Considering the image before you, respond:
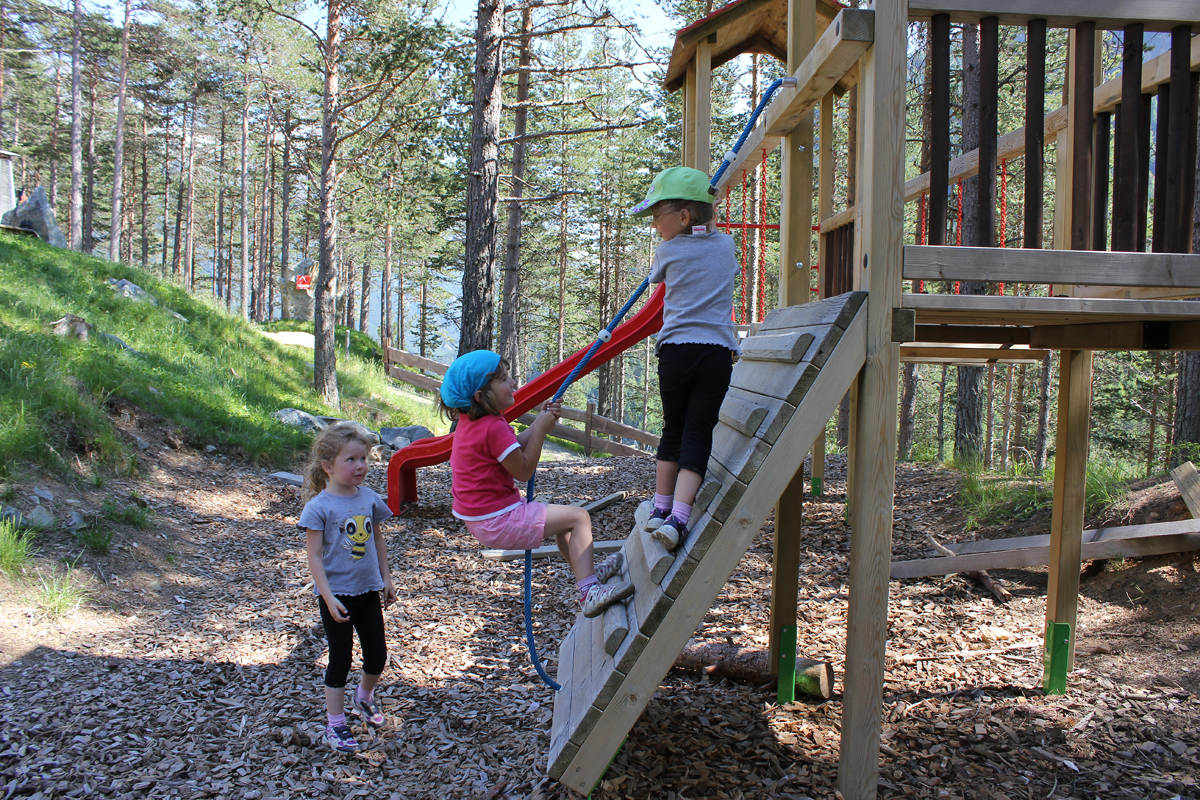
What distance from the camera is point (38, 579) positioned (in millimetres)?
4312

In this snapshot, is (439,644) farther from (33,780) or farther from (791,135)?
(791,135)

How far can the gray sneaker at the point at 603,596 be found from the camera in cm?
297

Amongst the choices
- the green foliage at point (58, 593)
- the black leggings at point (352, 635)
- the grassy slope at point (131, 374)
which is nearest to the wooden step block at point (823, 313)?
the black leggings at point (352, 635)

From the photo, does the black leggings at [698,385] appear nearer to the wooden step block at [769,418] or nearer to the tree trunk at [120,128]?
the wooden step block at [769,418]

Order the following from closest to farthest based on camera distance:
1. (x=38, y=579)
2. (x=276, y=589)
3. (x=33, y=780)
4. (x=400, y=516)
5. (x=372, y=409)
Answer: (x=33, y=780) → (x=38, y=579) → (x=276, y=589) → (x=400, y=516) → (x=372, y=409)

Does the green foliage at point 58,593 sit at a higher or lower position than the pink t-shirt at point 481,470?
lower

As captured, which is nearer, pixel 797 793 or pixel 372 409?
pixel 797 793

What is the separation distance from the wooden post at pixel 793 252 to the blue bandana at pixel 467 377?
1684mm

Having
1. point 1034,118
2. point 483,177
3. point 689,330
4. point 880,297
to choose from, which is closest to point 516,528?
point 689,330

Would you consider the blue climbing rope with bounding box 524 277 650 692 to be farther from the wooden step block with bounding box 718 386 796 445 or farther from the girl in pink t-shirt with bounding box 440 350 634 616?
the wooden step block with bounding box 718 386 796 445

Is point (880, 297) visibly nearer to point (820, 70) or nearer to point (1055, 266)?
point (1055, 266)

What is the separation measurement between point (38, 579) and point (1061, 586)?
6.18 metres

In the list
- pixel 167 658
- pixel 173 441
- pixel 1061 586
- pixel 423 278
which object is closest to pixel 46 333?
pixel 173 441

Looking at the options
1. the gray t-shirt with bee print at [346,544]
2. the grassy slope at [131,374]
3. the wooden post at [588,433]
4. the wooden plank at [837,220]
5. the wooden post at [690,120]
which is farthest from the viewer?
the wooden post at [588,433]
